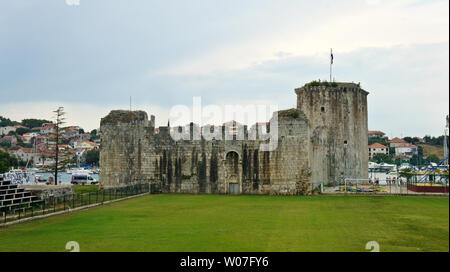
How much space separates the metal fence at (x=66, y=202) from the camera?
20297mm

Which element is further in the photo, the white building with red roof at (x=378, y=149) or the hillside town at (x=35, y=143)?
the hillside town at (x=35, y=143)

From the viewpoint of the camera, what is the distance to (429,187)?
107ft

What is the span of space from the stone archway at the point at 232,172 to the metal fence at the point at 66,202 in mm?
6055

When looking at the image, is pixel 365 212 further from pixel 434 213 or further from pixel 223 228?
pixel 223 228

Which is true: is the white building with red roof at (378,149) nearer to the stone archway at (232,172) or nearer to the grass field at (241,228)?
the stone archway at (232,172)

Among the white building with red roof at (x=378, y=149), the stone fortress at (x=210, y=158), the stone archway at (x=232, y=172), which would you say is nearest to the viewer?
the stone fortress at (x=210, y=158)

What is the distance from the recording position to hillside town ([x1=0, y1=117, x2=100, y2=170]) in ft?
351

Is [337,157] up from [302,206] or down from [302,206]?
up

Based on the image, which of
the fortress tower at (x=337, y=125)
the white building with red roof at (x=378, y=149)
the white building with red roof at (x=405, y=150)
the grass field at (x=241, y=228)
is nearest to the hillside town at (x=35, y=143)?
the fortress tower at (x=337, y=125)

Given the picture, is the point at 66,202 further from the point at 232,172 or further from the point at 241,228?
the point at 232,172

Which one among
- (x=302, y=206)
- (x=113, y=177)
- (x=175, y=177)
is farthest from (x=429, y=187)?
(x=113, y=177)

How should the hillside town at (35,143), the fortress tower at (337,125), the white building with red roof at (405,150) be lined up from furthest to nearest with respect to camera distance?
the hillside town at (35,143)
the white building with red roof at (405,150)
the fortress tower at (337,125)
